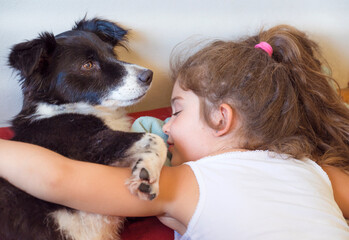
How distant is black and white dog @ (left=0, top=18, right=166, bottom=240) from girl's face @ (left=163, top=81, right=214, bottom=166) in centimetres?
18

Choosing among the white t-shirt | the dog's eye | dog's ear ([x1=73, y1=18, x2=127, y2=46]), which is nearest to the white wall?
dog's ear ([x1=73, y1=18, x2=127, y2=46])

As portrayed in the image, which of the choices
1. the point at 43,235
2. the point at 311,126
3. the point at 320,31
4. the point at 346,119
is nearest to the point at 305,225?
the point at 311,126

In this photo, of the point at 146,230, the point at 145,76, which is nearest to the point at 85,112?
the point at 145,76

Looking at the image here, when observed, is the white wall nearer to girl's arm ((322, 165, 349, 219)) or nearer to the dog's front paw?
the dog's front paw

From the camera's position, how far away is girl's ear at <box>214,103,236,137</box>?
1.29m

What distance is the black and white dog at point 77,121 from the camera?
3.56 ft

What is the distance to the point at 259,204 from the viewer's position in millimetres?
1054

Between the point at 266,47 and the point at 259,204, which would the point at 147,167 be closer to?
the point at 259,204

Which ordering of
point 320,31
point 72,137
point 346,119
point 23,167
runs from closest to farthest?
1. point 23,167
2. point 72,137
3. point 346,119
4. point 320,31

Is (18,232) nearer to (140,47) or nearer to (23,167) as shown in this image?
(23,167)

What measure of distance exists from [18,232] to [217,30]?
156 centimetres

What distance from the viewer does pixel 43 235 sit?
109 centimetres

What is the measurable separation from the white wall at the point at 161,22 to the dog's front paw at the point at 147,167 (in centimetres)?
78

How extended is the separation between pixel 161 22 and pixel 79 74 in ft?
2.27
